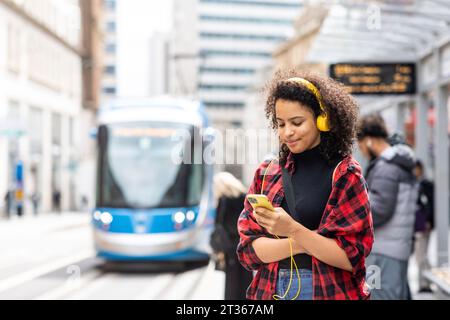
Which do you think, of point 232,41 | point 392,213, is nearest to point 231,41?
point 232,41

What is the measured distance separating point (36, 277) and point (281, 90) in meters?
11.2

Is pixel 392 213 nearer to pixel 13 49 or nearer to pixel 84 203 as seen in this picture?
pixel 13 49

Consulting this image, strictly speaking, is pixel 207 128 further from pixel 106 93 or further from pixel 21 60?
pixel 106 93

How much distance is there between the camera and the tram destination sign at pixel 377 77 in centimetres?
980

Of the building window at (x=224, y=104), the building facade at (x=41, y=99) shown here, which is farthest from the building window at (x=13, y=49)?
the building window at (x=224, y=104)

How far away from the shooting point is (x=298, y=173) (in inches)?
108

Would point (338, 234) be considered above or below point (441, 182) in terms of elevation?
above

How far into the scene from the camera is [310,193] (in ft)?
8.79

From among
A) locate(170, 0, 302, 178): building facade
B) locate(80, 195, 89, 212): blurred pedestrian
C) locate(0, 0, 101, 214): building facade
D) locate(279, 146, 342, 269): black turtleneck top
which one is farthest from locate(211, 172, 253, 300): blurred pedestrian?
locate(170, 0, 302, 178): building facade

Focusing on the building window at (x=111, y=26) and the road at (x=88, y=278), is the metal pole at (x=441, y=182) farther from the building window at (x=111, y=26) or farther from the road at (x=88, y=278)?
the building window at (x=111, y=26)

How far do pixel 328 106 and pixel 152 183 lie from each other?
11037 millimetres

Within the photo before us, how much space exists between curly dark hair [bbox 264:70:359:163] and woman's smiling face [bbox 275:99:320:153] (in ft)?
0.08

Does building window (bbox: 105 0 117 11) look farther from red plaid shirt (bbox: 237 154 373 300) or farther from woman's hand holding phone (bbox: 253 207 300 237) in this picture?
woman's hand holding phone (bbox: 253 207 300 237)
